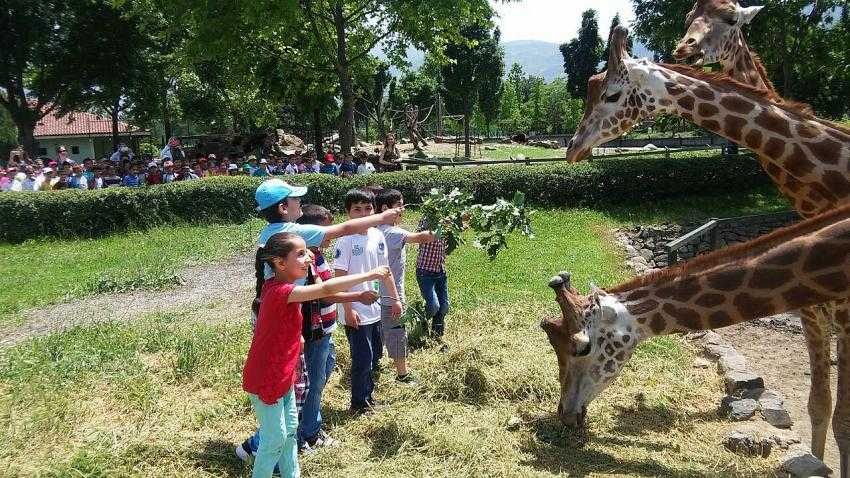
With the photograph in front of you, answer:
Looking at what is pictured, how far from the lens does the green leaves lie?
18.6 ft

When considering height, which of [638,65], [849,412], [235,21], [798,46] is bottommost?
[849,412]

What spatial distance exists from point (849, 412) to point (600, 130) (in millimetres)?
2869

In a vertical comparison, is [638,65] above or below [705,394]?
above

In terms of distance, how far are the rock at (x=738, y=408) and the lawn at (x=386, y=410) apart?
11cm

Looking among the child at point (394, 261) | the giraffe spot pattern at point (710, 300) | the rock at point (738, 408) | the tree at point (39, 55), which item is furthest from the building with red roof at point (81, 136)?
the giraffe spot pattern at point (710, 300)

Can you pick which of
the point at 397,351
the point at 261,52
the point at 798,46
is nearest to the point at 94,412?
the point at 397,351

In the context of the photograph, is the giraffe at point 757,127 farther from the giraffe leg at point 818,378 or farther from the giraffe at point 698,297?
→ the giraffe at point 698,297

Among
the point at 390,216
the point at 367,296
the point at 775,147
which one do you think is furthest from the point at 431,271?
the point at 775,147

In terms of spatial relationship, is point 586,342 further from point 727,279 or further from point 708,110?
point 708,110

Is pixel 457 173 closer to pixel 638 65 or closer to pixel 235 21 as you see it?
pixel 235 21

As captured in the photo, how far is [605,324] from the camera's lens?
3.98 m

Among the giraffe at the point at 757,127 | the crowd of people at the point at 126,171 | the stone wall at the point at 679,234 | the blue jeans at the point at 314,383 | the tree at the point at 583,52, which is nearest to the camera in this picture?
the blue jeans at the point at 314,383

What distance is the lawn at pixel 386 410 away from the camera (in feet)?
14.3

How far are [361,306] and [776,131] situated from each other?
369cm
